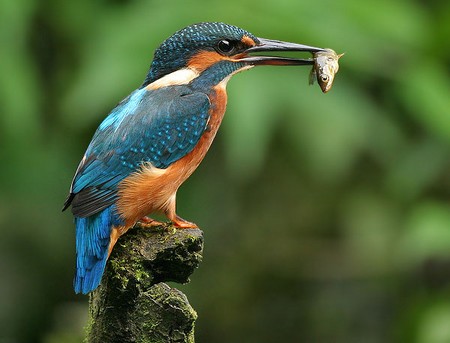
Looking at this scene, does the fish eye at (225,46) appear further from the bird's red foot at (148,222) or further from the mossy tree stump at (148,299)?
the mossy tree stump at (148,299)

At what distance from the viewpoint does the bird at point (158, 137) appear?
399 centimetres

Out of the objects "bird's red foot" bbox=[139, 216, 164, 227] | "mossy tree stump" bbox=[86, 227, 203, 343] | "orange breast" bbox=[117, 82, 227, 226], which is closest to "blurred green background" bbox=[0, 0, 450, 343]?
"bird's red foot" bbox=[139, 216, 164, 227]

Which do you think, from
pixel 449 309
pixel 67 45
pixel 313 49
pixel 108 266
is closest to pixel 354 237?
pixel 449 309

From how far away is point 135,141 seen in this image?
13.4 ft

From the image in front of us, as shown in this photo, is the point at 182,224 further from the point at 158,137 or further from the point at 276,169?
the point at 276,169

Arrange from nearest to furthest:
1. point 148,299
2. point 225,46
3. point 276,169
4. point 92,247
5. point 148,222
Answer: point 148,299
point 92,247
point 148,222
point 225,46
point 276,169

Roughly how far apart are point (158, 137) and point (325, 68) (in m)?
0.78

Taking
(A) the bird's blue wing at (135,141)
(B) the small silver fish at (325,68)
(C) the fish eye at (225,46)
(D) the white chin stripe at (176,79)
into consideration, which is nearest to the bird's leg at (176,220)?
(A) the bird's blue wing at (135,141)

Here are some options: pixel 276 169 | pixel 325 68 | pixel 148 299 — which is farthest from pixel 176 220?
pixel 276 169

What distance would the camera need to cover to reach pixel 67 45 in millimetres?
6367

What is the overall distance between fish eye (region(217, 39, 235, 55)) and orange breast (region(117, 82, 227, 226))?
0.15 metres

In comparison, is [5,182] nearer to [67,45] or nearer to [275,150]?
[67,45]

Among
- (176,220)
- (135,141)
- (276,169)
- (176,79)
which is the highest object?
(176,79)

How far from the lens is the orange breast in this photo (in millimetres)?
4059
